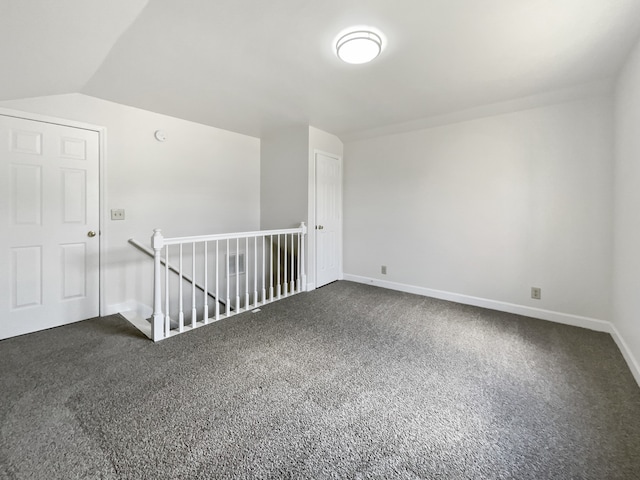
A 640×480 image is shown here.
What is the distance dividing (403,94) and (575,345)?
271 centimetres

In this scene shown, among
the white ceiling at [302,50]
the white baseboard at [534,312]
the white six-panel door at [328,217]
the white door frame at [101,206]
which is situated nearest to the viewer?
the white ceiling at [302,50]

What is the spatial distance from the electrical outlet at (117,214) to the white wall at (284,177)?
1901 millimetres

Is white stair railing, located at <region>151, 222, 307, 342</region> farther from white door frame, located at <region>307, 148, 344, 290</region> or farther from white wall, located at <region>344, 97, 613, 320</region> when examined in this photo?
white wall, located at <region>344, 97, 613, 320</region>

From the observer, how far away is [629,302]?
202cm

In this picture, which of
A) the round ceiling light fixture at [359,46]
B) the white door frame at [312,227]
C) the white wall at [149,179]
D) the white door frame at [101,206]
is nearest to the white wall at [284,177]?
the white door frame at [312,227]

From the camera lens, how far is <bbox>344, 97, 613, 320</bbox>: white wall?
260 cm

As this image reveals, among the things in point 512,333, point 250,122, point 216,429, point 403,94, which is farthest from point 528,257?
point 250,122

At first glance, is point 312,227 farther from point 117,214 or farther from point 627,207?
point 627,207

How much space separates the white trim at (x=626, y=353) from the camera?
180 centimetres

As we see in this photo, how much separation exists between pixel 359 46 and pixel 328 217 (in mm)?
2456

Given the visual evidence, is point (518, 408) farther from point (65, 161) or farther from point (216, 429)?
point (65, 161)

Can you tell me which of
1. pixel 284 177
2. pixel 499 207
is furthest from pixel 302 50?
pixel 499 207

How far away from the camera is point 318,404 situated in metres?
1.56

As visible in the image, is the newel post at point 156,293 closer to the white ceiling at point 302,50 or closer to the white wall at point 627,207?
the white ceiling at point 302,50
